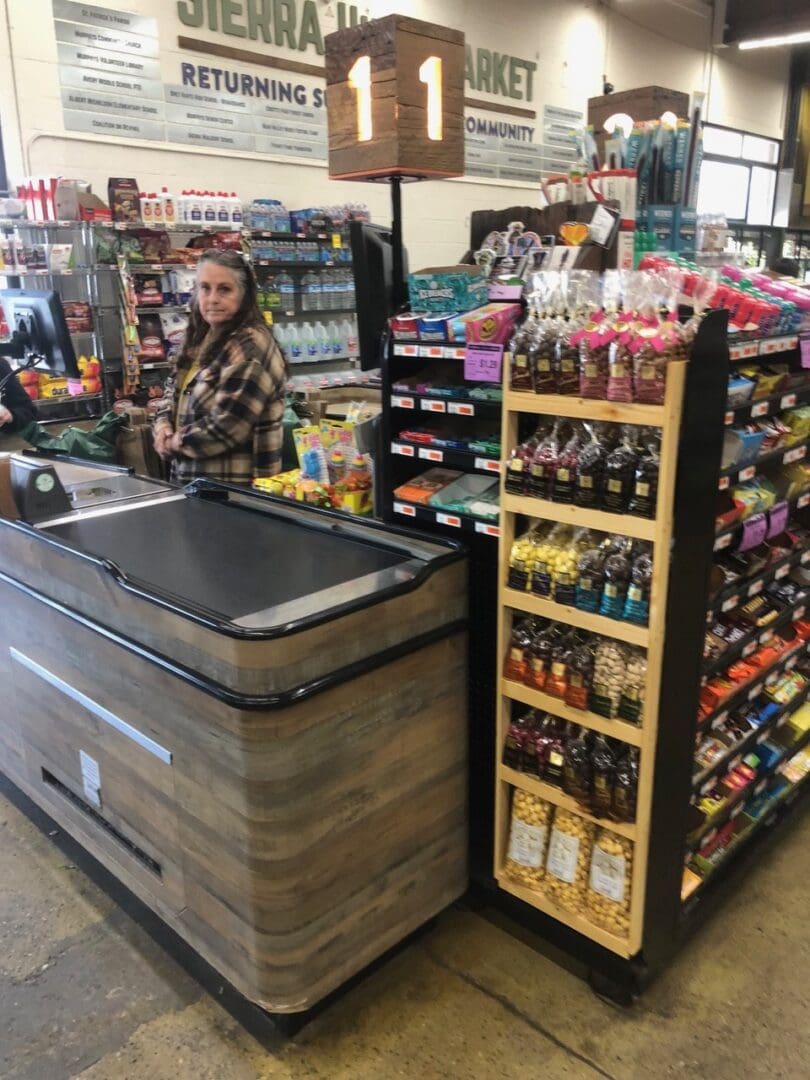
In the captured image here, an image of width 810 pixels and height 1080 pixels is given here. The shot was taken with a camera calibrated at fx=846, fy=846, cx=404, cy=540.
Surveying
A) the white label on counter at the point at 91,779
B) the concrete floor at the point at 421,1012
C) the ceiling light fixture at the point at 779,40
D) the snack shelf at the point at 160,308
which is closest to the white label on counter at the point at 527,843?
the concrete floor at the point at 421,1012

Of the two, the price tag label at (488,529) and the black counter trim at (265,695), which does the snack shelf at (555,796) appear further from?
the price tag label at (488,529)

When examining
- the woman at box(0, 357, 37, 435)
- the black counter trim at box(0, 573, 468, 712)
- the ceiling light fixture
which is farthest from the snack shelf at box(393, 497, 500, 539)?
the ceiling light fixture

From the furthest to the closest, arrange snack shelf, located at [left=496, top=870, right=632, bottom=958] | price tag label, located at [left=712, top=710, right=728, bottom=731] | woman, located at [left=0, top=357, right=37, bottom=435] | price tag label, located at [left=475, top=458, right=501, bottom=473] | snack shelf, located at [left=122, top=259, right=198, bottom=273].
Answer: snack shelf, located at [left=122, top=259, right=198, bottom=273] → woman, located at [left=0, top=357, right=37, bottom=435] → price tag label, located at [left=712, top=710, right=728, bottom=731] → price tag label, located at [left=475, top=458, right=501, bottom=473] → snack shelf, located at [left=496, top=870, right=632, bottom=958]

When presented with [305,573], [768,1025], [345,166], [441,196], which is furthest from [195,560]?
[441,196]

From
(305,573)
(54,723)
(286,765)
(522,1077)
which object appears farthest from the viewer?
(54,723)

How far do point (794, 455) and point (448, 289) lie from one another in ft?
3.59

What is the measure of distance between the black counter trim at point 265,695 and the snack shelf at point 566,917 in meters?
0.73

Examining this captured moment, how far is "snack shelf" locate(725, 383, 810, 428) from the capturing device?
205cm

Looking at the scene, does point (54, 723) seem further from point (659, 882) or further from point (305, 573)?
point (659, 882)

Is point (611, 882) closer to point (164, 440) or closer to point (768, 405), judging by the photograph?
point (768, 405)

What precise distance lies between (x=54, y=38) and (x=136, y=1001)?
5875 millimetres

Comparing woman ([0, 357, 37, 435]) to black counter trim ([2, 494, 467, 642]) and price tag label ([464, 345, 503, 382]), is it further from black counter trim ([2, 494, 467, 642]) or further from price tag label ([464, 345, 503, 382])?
price tag label ([464, 345, 503, 382])

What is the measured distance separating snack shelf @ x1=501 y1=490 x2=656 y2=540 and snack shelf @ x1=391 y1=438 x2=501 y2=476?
163 mm

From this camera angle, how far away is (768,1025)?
2086 mm
